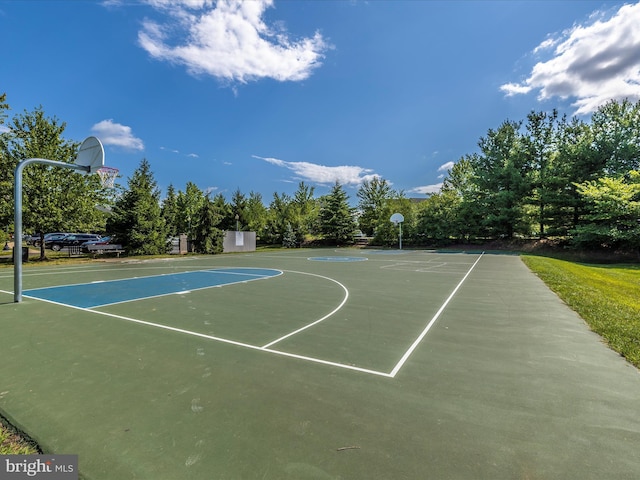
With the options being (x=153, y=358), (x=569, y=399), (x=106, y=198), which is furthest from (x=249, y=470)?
(x=106, y=198)

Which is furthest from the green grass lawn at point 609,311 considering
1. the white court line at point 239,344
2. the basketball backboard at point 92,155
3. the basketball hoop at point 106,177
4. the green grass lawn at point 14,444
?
the basketball hoop at point 106,177

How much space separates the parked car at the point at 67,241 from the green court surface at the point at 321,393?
2778cm

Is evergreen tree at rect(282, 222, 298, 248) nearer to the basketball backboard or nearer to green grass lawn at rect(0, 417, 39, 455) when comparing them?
the basketball backboard

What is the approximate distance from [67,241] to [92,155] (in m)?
28.0

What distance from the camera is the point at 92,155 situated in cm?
830

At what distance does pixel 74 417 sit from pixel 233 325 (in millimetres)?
2864

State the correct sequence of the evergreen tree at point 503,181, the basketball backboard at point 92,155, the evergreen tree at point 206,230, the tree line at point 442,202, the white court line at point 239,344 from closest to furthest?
the white court line at point 239,344 < the basketball backboard at point 92,155 < the tree line at point 442,202 < the evergreen tree at point 206,230 < the evergreen tree at point 503,181

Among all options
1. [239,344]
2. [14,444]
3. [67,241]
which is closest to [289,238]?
[67,241]

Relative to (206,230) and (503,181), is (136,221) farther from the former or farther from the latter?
(503,181)

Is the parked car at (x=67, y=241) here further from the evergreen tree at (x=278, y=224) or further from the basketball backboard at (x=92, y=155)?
the basketball backboard at (x=92, y=155)

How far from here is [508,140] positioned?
31875 millimetres

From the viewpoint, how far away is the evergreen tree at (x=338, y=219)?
37.7m

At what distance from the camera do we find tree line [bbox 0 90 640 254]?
1784 centimetres

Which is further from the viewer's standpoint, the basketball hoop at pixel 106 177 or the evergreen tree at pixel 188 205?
the evergreen tree at pixel 188 205
